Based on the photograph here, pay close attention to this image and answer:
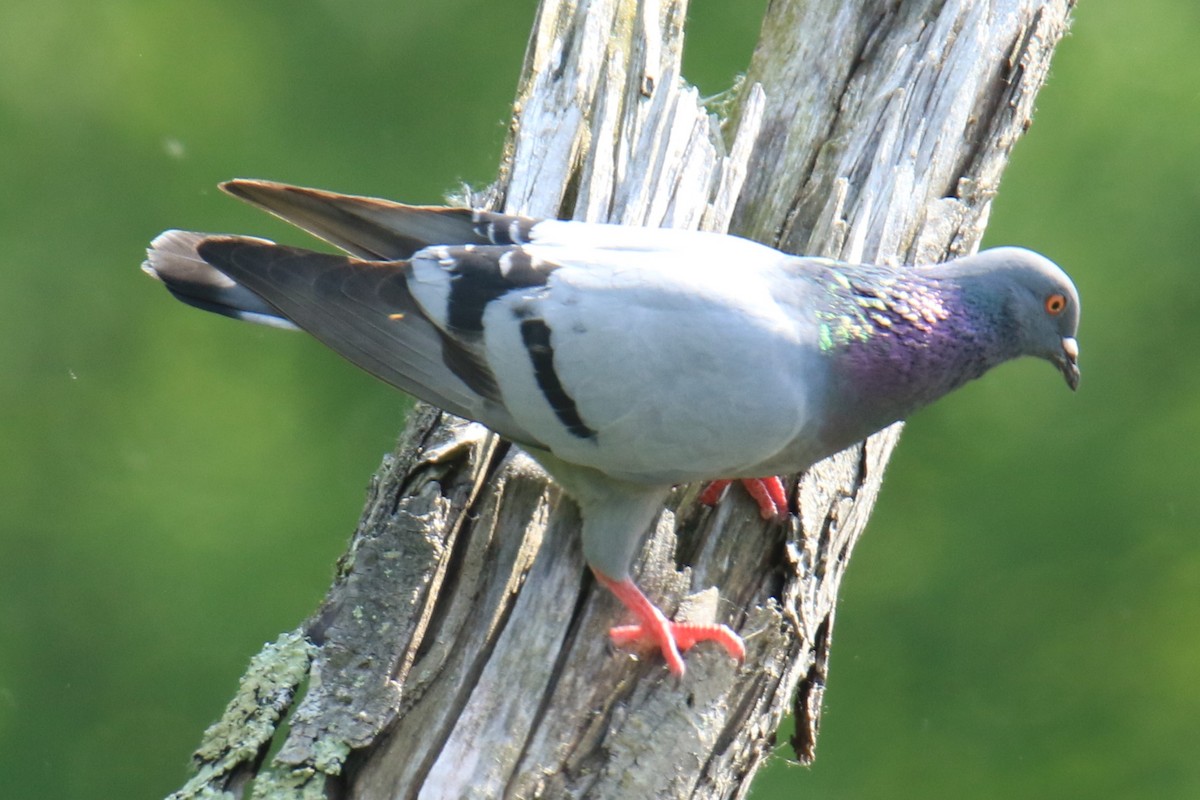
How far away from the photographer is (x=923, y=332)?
2.67 meters

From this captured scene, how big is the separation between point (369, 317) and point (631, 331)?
0.59 m

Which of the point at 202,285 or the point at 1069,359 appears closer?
the point at 202,285

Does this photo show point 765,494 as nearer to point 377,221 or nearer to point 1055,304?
point 1055,304

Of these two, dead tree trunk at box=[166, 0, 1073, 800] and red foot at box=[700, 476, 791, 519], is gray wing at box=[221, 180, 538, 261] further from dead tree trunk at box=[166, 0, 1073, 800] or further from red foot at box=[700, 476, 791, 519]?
red foot at box=[700, 476, 791, 519]

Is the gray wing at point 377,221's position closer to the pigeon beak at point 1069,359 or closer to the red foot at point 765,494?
the red foot at point 765,494

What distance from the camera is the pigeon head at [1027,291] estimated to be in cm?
276

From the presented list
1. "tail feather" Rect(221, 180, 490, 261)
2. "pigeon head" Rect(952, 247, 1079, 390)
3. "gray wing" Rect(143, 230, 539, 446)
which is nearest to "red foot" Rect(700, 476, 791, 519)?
"gray wing" Rect(143, 230, 539, 446)

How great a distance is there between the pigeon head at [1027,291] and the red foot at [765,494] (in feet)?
2.11

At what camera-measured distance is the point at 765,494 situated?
2.79 meters

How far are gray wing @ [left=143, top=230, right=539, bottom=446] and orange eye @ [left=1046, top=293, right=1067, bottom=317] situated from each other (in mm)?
1232

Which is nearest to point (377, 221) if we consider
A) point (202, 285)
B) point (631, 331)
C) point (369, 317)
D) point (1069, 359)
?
point (369, 317)

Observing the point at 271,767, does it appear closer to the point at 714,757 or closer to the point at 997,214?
the point at 714,757

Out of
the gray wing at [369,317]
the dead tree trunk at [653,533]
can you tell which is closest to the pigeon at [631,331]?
the gray wing at [369,317]

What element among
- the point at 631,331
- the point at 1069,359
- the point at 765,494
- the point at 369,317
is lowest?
the point at 765,494
